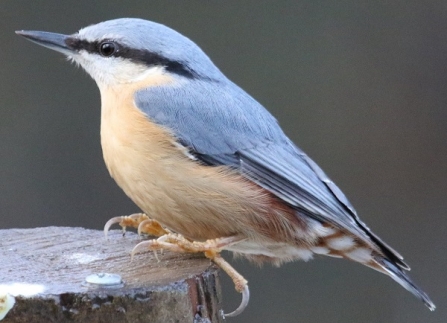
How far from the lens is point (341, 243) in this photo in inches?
116

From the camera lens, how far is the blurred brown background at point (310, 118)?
4.93 m

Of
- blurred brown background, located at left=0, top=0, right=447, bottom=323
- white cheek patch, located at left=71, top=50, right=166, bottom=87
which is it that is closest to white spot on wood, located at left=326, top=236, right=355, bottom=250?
white cheek patch, located at left=71, top=50, right=166, bottom=87

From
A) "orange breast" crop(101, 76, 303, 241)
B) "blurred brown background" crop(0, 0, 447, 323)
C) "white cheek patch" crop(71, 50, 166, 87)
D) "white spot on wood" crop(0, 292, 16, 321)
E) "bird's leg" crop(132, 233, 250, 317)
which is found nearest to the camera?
"white spot on wood" crop(0, 292, 16, 321)

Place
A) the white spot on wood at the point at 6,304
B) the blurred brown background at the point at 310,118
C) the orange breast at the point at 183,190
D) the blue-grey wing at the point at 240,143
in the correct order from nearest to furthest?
the white spot on wood at the point at 6,304
the orange breast at the point at 183,190
the blue-grey wing at the point at 240,143
the blurred brown background at the point at 310,118

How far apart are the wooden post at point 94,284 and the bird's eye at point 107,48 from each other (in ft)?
2.21

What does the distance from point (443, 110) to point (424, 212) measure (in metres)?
0.65

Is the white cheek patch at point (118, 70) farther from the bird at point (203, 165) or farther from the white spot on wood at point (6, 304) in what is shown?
the white spot on wood at point (6, 304)

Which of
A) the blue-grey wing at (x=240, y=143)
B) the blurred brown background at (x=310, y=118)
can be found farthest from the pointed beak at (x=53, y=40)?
the blurred brown background at (x=310, y=118)

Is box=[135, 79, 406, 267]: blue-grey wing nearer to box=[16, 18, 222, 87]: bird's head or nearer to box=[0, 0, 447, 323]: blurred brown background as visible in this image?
box=[16, 18, 222, 87]: bird's head

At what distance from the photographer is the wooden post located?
2.08 metres

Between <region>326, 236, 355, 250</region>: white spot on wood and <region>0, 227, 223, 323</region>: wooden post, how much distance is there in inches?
21.7

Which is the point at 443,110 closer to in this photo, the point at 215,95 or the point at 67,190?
the point at 67,190

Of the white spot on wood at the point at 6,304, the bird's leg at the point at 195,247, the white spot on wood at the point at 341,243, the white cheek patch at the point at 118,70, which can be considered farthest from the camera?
the white cheek patch at the point at 118,70

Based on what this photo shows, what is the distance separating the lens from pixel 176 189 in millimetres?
2672
